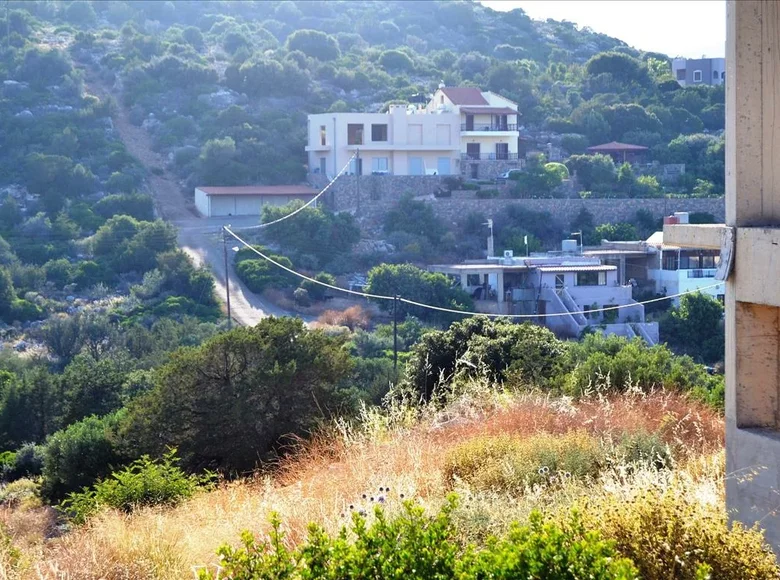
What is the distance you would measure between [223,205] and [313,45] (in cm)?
2428

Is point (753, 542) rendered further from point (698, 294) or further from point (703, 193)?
point (703, 193)

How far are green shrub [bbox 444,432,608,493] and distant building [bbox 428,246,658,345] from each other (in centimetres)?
2573

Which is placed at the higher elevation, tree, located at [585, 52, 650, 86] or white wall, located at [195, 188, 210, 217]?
tree, located at [585, 52, 650, 86]

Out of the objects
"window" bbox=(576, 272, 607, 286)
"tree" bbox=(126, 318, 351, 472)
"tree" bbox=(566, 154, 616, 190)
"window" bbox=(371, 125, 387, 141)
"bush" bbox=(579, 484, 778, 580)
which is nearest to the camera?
"bush" bbox=(579, 484, 778, 580)

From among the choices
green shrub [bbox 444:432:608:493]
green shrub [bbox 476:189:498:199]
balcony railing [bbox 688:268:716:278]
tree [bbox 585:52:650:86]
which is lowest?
balcony railing [bbox 688:268:716:278]

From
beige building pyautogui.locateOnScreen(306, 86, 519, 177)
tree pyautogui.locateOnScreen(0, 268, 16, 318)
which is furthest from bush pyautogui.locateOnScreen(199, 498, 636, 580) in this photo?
beige building pyautogui.locateOnScreen(306, 86, 519, 177)

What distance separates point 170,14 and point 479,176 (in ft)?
143

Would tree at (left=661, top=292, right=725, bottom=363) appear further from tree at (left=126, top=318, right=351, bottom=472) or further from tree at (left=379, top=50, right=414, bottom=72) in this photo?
tree at (left=379, top=50, right=414, bottom=72)

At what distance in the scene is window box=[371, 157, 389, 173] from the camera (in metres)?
46.9

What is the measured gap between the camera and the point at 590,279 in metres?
35.1

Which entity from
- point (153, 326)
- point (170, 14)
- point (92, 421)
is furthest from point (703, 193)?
point (170, 14)

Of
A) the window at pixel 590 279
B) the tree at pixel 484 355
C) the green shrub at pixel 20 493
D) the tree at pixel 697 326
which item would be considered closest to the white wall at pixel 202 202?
the window at pixel 590 279

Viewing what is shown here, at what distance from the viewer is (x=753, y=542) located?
412 centimetres

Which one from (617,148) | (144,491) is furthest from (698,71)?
(144,491)
